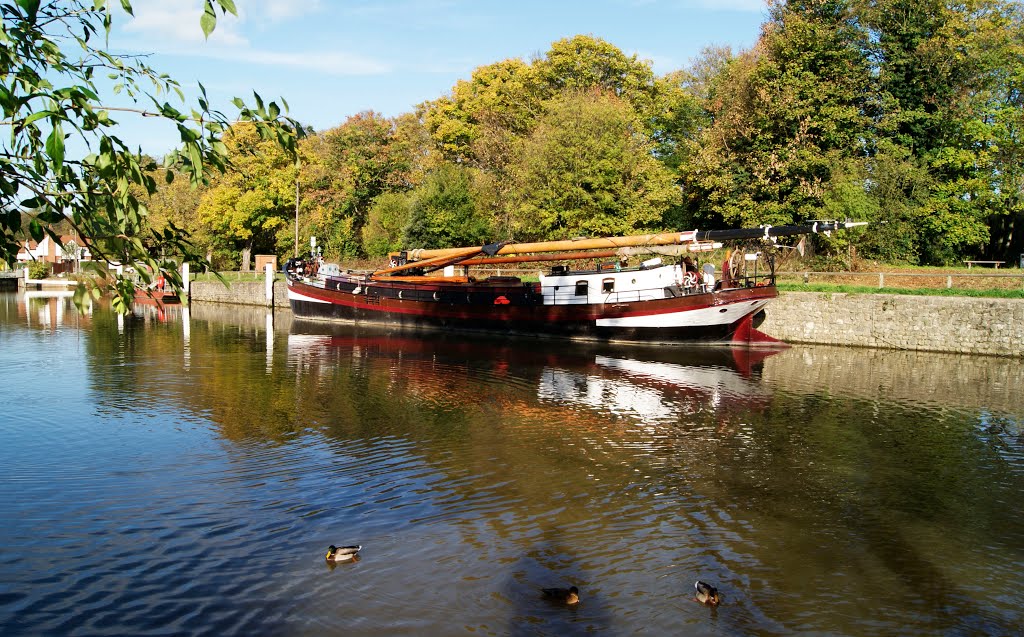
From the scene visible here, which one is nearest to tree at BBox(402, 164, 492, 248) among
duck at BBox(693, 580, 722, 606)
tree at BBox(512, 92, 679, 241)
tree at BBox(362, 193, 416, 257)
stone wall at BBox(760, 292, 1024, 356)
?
tree at BBox(362, 193, 416, 257)

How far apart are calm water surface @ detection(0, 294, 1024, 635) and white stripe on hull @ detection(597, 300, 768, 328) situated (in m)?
6.27

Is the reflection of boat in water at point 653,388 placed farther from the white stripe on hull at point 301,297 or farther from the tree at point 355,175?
the tree at point 355,175

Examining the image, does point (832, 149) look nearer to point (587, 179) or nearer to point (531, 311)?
point (587, 179)

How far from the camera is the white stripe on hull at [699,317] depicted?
26109 mm

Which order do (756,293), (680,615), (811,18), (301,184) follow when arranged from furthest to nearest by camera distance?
(301,184)
(811,18)
(756,293)
(680,615)

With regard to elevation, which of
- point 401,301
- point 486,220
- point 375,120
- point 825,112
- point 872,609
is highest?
point 375,120

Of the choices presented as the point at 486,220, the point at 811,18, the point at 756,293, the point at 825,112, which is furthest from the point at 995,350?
the point at 486,220

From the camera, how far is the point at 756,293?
1015 inches

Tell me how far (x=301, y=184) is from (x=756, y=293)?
37.6m

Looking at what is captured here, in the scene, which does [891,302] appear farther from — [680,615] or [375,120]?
[375,120]

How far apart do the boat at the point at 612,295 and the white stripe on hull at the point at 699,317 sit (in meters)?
0.03

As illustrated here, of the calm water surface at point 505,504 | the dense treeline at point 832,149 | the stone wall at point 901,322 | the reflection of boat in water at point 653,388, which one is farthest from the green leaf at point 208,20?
the dense treeline at point 832,149

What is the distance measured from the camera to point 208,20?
147 inches

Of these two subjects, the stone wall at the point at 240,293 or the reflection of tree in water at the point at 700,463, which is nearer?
the reflection of tree in water at the point at 700,463
